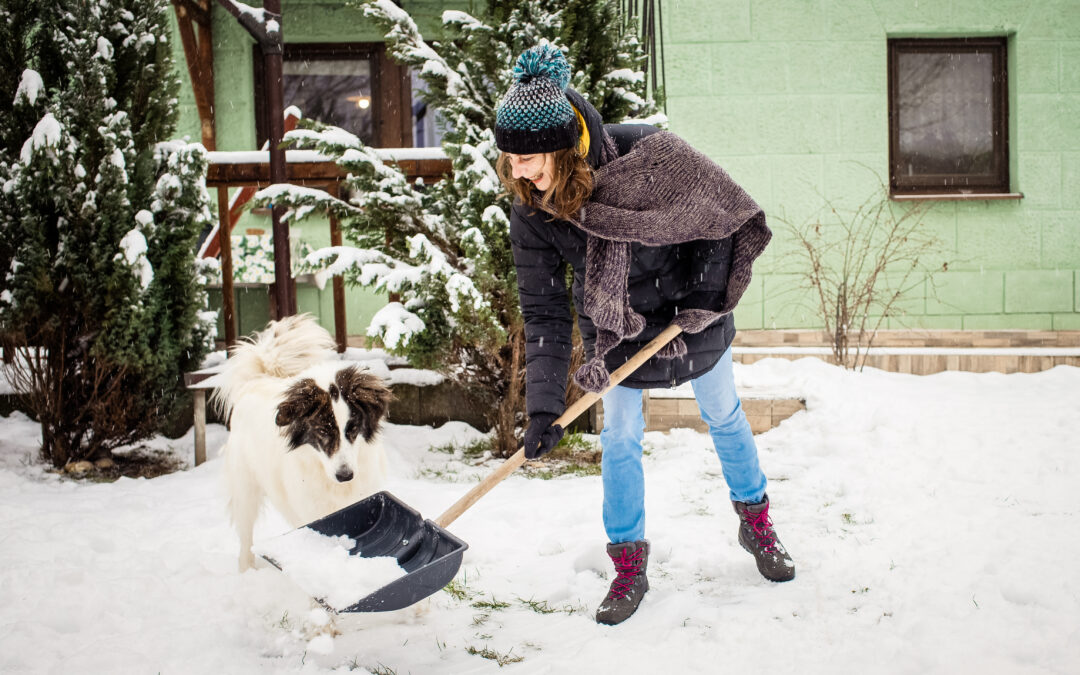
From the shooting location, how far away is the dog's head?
249cm

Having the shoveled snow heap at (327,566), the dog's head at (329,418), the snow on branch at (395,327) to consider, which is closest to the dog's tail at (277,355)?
the dog's head at (329,418)

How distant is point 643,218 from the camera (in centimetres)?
217

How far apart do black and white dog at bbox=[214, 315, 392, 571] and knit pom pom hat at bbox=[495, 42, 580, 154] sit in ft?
3.54

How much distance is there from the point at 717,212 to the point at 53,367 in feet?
13.2

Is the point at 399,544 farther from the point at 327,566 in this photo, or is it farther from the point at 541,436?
the point at 541,436

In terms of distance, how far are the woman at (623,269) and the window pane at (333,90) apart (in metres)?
5.40

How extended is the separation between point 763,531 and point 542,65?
1.70 meters

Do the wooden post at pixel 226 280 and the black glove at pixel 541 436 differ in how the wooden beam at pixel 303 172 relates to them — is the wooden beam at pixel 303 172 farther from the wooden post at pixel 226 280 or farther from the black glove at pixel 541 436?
the black glove at pixel 541 436

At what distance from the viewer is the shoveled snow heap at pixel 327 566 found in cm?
207

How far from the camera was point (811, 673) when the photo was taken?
1.89m

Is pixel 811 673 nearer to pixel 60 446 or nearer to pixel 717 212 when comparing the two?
pixel 717 212

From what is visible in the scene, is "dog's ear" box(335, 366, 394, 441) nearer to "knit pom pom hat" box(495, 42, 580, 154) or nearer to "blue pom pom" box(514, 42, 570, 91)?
"knit pom pom hat" box(495, 42, 580, 154)

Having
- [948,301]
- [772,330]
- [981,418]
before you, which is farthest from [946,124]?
[981,418]

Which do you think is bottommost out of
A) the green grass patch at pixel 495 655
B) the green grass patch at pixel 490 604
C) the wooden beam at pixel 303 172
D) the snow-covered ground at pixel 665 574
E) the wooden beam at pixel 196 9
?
the green grass patch at pixel 490 604
